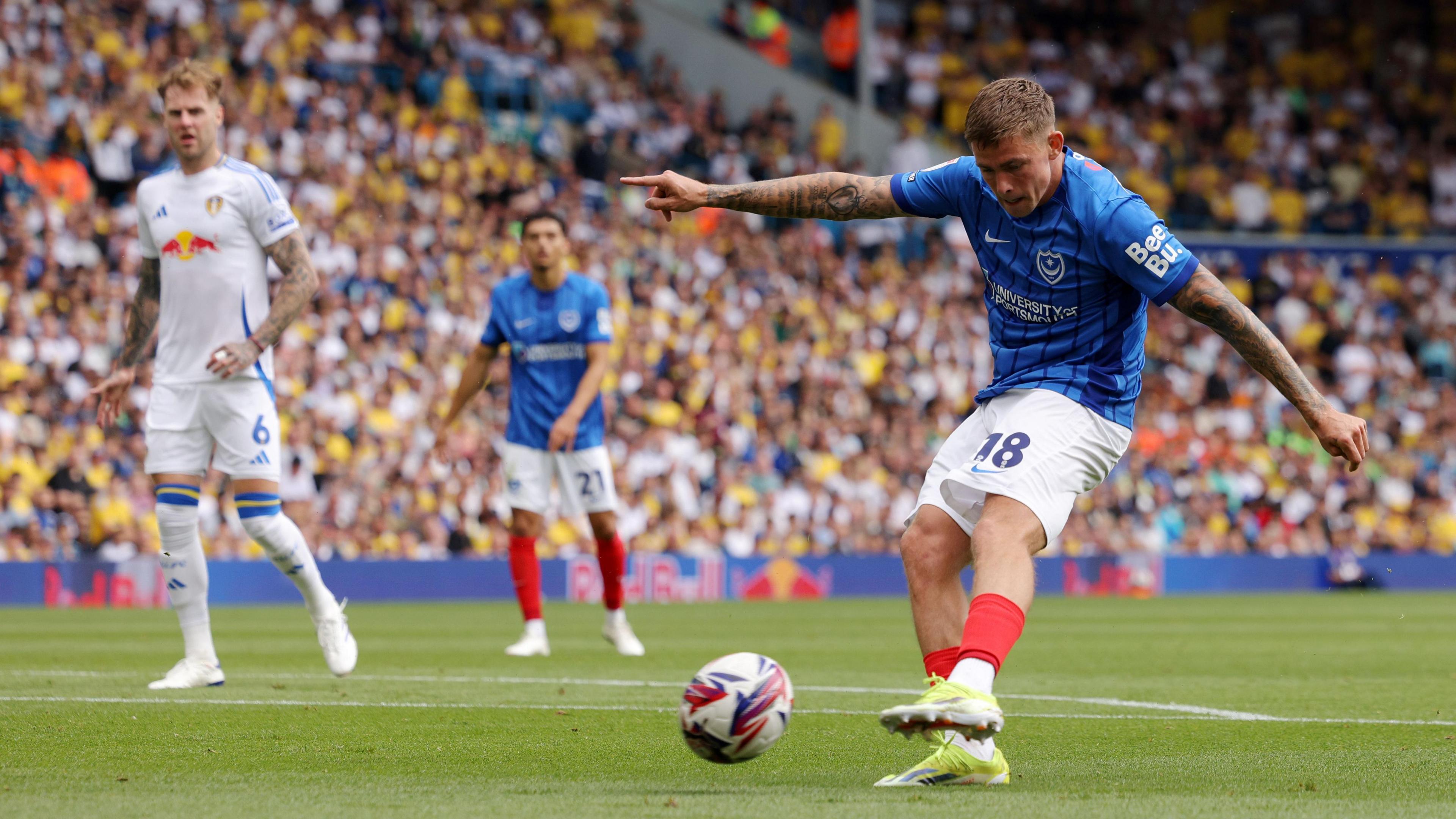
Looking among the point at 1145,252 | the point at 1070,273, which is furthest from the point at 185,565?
the point at 1145,252

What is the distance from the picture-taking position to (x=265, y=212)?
7.55 m

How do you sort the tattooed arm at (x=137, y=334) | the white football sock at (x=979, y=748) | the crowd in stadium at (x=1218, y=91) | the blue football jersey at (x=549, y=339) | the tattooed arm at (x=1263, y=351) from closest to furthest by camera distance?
the tattooed arm at (x=1263, y=351) → the white football sock at (x=979, y=748) → the tattooed arm at (x=137, y=334) → the blue football jersey at (x=549, y=339) → the crowd in stadium at (x=1218, y=91)

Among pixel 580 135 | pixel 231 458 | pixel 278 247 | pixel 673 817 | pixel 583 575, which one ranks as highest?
pixel 580 135

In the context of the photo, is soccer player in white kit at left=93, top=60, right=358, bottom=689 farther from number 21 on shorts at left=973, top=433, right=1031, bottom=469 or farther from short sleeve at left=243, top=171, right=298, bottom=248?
number 21 on shorts at left=973, top=433, right=1031, bottom=469

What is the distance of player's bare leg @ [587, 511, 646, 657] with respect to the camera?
10.4m

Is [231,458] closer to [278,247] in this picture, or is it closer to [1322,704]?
[278,247]

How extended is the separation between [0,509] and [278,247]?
10774mm

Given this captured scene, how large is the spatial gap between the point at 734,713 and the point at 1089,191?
5.80ft

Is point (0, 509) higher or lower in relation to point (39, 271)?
lower

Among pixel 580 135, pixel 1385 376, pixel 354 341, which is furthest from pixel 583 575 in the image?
pixel 1385 376

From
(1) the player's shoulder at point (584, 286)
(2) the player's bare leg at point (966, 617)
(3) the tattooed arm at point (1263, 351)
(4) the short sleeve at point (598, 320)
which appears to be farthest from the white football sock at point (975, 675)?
(1) the player's shoulder at point (584, 286)

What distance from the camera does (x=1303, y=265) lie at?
27609 millimetres

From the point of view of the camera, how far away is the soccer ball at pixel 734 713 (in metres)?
4.79

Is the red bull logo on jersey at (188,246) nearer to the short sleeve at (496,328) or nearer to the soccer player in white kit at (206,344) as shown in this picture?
the soccer player in white kit at (206,344)
